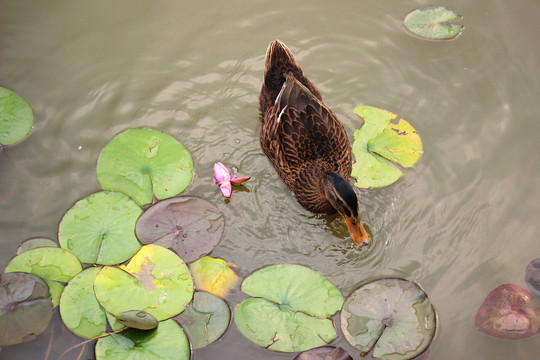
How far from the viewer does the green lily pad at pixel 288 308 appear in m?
3.38

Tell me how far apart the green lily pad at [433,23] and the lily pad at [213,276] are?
335 cm

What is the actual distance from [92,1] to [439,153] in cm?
416

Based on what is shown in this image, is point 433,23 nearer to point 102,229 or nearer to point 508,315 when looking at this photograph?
point 508,315

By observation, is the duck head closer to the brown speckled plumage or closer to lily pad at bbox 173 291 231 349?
the brown speckled plumage

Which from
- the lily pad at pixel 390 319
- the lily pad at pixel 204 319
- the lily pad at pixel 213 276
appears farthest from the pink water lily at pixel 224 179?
the lily pad at pixel 390 319

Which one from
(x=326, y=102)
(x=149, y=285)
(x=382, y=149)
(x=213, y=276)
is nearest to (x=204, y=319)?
(x=213, y=276)

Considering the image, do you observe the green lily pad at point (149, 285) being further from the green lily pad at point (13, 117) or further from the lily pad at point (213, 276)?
the green lily pad at point (13, 117)

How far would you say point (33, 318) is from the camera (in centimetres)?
345

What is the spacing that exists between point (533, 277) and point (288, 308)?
2.02m

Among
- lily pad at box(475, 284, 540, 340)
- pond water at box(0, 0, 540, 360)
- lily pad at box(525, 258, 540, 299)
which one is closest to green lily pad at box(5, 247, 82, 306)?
pond water at box(0, 0, 540, 360)

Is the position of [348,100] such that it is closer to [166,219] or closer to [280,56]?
[280,56]

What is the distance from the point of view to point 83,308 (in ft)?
11.4

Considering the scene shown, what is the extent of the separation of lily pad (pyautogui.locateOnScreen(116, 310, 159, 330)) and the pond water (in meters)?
0.46

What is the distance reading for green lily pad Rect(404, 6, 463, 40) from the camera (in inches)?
203
